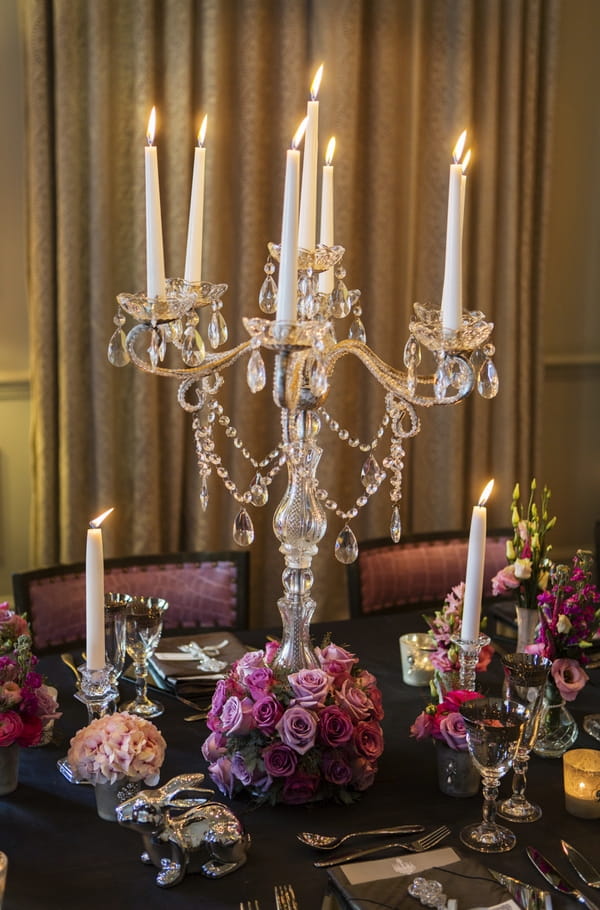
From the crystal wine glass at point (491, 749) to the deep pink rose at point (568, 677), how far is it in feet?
0.82

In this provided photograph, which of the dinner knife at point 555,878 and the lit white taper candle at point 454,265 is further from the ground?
the lit white taper candle at point 454,265

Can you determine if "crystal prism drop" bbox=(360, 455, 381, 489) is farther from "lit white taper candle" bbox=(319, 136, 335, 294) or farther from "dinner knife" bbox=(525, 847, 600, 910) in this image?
"dinner knife" bbox=(525, 847, 600, 910)

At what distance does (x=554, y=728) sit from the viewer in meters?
1.66

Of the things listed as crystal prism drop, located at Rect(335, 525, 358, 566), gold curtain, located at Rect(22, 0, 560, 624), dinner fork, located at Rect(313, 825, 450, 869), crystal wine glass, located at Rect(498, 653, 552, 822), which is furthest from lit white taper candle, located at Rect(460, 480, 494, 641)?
gold curtain, located at Rect(22, 0, 560, 624)

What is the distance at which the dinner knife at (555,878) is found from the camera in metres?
1.25

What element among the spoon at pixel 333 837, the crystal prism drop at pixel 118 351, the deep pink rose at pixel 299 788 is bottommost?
the spoon at pixel 333 837

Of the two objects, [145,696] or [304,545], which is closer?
[304,545]

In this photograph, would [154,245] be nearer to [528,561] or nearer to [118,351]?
[118,351]

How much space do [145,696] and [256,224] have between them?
6.02 ft

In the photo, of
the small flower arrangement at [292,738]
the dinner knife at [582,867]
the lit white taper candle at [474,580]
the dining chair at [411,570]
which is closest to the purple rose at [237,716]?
the small flower arrangement at [292,738]

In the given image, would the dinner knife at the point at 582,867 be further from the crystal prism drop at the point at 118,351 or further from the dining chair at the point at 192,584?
the dining chair at the point at 192,584

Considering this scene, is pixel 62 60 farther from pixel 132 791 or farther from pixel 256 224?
pixel 132 791

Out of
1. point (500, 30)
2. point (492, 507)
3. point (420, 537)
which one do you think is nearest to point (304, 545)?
point (420, 537)

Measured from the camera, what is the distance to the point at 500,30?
346 cm
